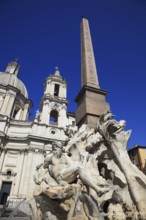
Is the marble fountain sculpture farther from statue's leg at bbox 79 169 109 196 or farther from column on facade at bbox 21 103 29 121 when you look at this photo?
column on facade at bbox 21 103 29 121

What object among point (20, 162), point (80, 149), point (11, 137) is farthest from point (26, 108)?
point (80, 149)

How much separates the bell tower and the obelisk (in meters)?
17.8

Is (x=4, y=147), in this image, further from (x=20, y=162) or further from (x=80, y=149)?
(x=80, y=149)

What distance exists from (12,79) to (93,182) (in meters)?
32.1

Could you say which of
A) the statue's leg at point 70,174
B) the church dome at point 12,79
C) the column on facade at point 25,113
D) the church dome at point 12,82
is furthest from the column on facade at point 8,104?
the statue's leg at point 70,174

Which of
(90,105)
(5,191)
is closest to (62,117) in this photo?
(5,191)

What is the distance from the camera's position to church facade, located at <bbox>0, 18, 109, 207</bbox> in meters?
10.8

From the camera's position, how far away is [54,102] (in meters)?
27.5

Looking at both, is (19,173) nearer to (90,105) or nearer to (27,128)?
(27,128)

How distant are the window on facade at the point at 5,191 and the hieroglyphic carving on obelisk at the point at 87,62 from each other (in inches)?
705

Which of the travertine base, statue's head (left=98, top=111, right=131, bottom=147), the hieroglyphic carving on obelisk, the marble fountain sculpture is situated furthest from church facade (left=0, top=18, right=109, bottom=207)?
the marble fountain sculpture

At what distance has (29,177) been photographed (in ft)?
64.6

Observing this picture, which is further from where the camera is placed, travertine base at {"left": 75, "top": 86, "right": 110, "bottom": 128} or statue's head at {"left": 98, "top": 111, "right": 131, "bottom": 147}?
travertine base at {"left": 75, "top": 86, "right": 110, "bottom": 128}

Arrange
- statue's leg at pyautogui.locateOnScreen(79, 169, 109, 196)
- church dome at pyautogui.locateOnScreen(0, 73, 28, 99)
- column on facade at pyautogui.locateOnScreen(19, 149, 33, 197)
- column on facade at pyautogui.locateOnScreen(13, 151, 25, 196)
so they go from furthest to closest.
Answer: church dome at pyautogui.locateOnScreen(0, 73, 28, 99) → column on facade at pyautogui.locateOnScreen(13, 151, 25, 196) → column on facade at pyautogui.locateOnScreen(19, 149, 33, 197) → statue's leg at pyautogui.locateOnScreen(79, 169, 109, 196)
